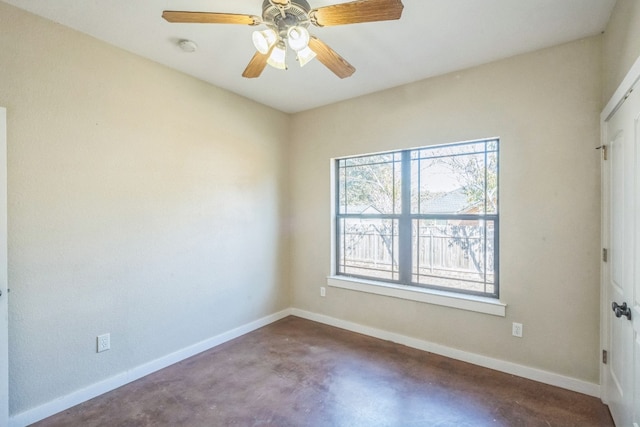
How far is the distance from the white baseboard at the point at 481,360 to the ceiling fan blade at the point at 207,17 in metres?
3.05

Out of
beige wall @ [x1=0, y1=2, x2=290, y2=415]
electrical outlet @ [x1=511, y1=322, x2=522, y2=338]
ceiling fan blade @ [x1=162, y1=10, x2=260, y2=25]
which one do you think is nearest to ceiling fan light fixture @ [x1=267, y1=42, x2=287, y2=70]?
ceiling fan blade @ [x1=162, y1=10, x2=260, y2=25]

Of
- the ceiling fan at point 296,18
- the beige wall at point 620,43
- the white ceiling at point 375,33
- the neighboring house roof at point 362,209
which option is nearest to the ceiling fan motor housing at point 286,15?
the ceiling fan at point 296,18

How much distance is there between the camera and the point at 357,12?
1498 millimetres

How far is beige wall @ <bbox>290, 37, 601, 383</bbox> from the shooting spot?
7.48 ft

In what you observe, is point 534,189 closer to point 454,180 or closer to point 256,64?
point 454,180

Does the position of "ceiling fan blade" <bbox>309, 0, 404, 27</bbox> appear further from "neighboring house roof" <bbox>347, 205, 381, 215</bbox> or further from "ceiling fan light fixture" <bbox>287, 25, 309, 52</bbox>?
"neighboring house roof" <bbox>347, 205, 381, 215</bbox>

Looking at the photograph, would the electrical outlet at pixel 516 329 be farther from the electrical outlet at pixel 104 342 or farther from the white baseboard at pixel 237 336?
the electrical outlet at pixel 104 342

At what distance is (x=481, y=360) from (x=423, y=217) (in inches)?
55.0

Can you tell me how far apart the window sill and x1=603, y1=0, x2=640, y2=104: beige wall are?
5.84 ft

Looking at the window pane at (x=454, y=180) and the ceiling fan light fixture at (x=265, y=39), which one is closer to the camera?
the ceiling fan light fixture at (x=265, y=39)

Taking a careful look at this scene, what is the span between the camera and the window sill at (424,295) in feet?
8.72

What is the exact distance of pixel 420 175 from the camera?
3.19 meters

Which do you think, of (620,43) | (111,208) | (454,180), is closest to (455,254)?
(454,180)

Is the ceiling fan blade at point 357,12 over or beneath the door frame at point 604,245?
over
